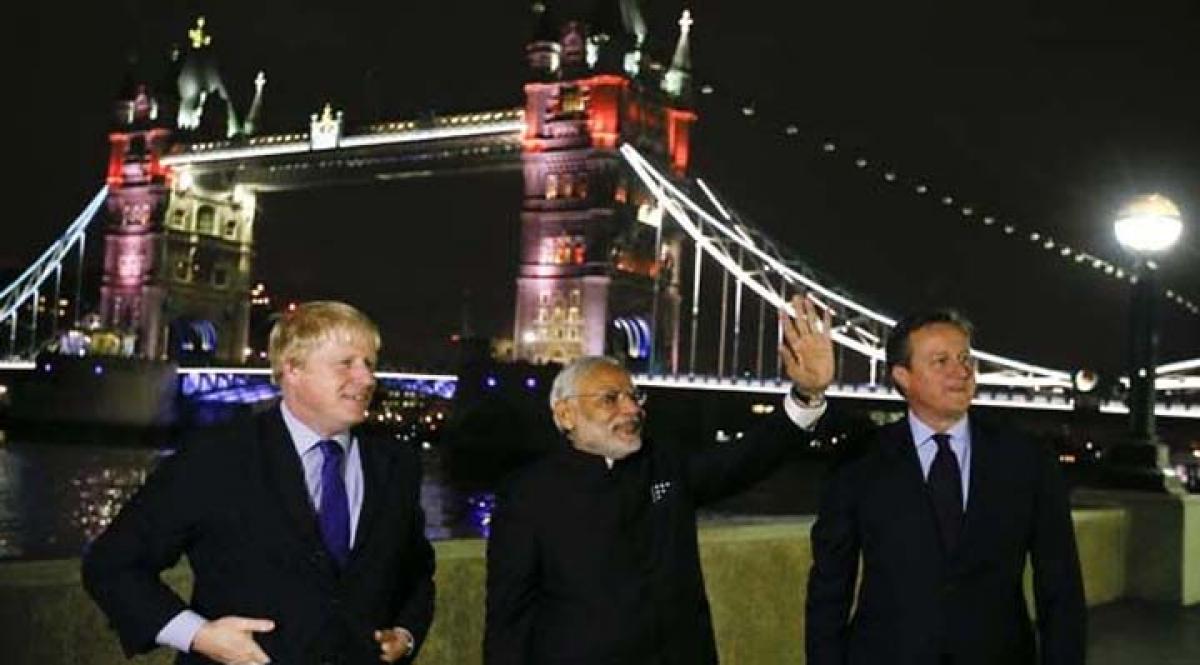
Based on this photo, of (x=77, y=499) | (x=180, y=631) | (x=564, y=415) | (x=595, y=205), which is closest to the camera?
(x=180, y=631)

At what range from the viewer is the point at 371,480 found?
2734mm

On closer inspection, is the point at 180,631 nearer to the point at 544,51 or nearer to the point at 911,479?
the point at 911,479

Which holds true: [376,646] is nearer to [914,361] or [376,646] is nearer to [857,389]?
[914,361]

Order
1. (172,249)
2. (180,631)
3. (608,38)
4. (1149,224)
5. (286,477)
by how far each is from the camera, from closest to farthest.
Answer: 1. (180,631)
2. (286,477)
3. (1149,224)
4. (608,38)
5. (172,249)

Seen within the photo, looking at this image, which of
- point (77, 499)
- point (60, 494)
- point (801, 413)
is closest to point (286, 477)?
point (801, 413)

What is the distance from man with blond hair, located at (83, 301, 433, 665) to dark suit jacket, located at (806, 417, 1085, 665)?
0.98 m

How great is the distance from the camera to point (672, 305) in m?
54.5

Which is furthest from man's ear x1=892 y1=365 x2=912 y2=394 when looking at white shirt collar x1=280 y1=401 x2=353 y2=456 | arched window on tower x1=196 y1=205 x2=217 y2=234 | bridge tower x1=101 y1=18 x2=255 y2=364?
arched window on tower x1=196 y1=205 x2=217 y2=234

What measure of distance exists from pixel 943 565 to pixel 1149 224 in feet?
17.6

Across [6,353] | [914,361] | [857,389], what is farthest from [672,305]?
[914,361]

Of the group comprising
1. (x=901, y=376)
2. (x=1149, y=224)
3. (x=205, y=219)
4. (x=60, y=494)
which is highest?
(x=205, y=219)

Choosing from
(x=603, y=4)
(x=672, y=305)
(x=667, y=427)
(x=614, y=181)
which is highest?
(x=603, y=4)

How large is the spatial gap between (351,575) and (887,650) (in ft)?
3.88

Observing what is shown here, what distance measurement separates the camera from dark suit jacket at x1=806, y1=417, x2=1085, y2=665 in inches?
121
